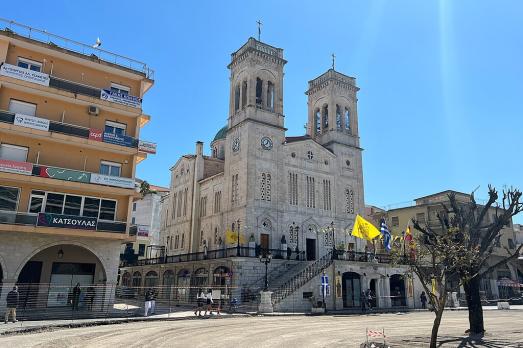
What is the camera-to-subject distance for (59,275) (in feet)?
83.9

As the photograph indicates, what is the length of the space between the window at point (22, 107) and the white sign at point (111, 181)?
542cm

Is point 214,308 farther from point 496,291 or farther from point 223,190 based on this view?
point 496,291

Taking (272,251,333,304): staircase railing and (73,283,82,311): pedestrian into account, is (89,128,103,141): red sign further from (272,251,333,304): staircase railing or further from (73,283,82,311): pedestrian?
(272,251,333,304): staircase railing

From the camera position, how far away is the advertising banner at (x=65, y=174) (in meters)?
24.1

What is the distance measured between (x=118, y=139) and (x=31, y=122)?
502cm

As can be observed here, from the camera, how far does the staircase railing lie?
3089 centimetres

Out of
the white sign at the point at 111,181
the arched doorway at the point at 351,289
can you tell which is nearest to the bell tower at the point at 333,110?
the arched doorway at the point at 351,289

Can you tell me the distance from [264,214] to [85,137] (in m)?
20.4

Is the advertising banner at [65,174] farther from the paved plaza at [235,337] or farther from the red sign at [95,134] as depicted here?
the paved plaza at [235,337]

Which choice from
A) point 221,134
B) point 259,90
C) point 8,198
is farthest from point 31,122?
point 221,134

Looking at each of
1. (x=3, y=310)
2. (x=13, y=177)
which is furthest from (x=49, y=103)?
(x=3, y=310)

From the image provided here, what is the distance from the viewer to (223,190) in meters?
46.2

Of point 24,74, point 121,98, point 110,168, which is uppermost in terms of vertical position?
point 121,98

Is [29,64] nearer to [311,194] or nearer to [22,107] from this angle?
[22,107]
